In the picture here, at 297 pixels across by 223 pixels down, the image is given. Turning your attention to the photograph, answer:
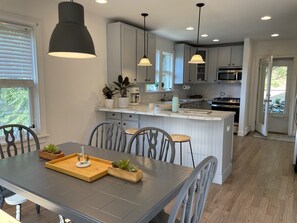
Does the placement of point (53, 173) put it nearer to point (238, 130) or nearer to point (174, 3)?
point (174, 3)

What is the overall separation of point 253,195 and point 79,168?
2.35 meters

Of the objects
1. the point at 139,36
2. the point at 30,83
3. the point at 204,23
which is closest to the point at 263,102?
the point at 204,23

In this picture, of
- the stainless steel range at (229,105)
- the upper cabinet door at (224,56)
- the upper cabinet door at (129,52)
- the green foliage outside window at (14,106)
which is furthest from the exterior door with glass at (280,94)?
the green foliage outside window at (14,106)

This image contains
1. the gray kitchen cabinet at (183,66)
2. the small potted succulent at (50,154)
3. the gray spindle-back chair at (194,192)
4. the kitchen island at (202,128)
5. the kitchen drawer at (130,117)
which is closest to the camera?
the gray spindle-back chair at (194,192)

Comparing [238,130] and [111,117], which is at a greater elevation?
[111,117]

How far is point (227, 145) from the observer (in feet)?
11.2

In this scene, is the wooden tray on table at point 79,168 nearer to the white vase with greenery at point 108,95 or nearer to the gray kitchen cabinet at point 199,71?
the white vase with greenery at point 108,95

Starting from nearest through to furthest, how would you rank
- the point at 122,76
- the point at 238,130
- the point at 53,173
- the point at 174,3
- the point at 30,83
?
the point at 53,173
the point at 30,83
the point at 174,3
the point at 122,76
the point at 238,130

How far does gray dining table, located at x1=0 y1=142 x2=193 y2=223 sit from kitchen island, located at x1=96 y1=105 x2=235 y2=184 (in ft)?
4.93

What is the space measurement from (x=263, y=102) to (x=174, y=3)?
4226mm

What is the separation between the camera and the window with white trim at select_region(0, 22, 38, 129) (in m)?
2.68

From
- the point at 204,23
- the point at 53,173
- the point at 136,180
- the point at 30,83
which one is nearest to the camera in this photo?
the point at 136,180

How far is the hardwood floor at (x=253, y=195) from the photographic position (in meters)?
2.39

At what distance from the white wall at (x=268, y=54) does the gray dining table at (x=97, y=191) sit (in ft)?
17.4
